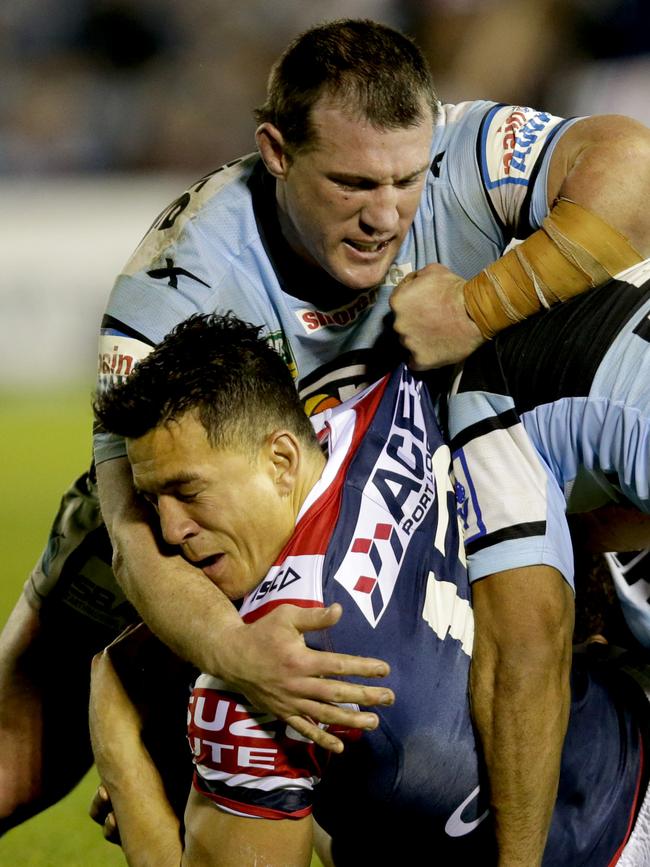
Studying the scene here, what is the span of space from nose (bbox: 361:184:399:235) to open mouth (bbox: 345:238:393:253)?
6 centimetres

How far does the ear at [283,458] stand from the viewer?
7.23 feet

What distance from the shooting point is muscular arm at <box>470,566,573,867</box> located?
2.20 m

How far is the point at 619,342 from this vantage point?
2307mm

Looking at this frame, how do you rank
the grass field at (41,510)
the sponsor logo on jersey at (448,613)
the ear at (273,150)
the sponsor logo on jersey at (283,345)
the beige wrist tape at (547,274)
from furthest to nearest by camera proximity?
the grass field at (41,510)
the sponsor logo on jersey at (283,345)
the ear at (273,150)
the beige wrist tape at (547,274)
the sponsor logo on jersey at (448,613)

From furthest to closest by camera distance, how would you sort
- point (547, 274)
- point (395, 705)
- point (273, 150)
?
point (273, 150)
point (547, 274)
point (395, 705)

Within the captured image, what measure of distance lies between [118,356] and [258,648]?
2.83ft

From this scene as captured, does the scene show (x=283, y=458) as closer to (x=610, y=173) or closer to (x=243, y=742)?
(x=243, y=742)

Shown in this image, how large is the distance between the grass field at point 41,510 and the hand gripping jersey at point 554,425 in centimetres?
115

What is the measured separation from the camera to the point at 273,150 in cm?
273

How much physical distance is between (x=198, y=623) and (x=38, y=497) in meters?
4.51

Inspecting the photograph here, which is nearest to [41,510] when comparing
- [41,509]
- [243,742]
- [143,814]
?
[41,509]

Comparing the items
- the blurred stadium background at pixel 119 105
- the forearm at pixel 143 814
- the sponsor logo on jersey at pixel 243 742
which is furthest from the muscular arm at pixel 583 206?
the blurred stadium background at pixel 119 105

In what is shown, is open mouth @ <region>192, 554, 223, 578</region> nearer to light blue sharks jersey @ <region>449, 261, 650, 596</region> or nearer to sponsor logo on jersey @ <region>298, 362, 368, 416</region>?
light blue sharks jersey @ <region>449, 261, 650, 596</region>

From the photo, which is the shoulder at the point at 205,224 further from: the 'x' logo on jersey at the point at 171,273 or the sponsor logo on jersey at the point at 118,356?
the sponsor logo on jersey at the point at 118,356
